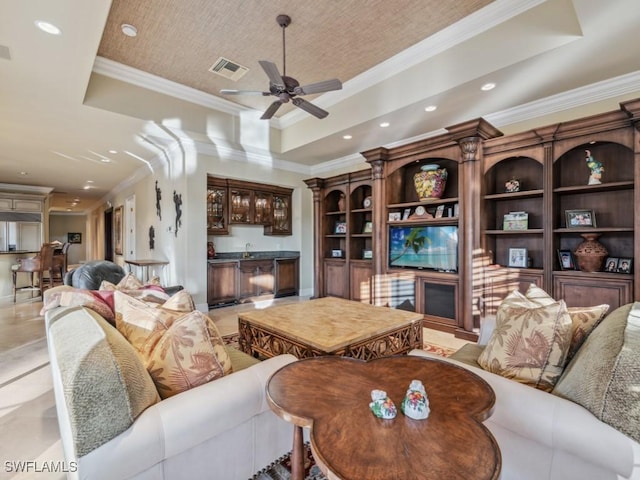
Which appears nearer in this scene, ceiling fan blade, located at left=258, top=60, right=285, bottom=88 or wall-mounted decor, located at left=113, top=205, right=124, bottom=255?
ceiling fan blade, located at left=258, top=60, right=285, bottom=88

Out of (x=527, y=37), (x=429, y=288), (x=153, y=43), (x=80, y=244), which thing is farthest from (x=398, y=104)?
(x=80, y=244)

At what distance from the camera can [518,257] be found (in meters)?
3.68

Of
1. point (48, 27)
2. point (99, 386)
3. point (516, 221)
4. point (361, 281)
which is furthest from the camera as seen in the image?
point (361, 281)

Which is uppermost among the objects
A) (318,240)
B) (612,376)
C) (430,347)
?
(318,240)

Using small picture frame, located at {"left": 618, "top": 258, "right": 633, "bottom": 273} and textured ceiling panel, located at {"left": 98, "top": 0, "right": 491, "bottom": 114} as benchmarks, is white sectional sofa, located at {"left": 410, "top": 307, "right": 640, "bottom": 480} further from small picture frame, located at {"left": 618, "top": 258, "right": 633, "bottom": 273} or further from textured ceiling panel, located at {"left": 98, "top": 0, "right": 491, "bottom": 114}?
textured ceiling panel, located at {"left": 98, "top": 0, "right": 491, "bottom": 114}

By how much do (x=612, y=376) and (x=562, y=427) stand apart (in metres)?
0.23

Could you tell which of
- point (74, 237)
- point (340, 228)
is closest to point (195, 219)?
point (340, 228)

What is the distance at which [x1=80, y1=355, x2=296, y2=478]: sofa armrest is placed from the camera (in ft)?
2.98

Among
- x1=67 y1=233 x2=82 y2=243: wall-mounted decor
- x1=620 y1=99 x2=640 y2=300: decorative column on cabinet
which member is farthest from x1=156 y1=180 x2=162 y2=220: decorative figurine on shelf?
x1=67 y1=233 x2=82 y2=243: wall-mounted decor

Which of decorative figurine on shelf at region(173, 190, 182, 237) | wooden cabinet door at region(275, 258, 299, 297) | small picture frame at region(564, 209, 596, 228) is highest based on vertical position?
decorative figurine on shelf at region(173, 190, 182, 237)

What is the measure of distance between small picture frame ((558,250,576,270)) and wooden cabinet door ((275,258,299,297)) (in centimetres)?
439

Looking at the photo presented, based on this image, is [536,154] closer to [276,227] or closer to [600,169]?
[600,169]

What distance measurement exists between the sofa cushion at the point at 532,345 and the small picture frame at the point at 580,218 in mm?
2267

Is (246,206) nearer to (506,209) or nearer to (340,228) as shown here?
(340,228)
